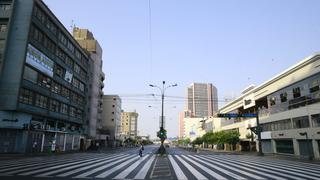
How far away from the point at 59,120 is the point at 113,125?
61388mm

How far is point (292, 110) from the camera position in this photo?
4275 centimetres

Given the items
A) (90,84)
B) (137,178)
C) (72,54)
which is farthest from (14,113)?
(90,84)

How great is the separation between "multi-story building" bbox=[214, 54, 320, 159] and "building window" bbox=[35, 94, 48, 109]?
3828cm

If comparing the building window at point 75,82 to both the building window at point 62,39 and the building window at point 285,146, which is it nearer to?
the building window at point 62,39

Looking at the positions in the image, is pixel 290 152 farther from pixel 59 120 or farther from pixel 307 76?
pixel 59 120

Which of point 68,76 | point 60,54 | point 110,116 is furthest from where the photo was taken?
point 110,116

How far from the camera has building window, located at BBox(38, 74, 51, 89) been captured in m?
42.0

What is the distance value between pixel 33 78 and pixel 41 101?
180 inches

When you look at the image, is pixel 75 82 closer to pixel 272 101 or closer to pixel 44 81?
pixel 44 81

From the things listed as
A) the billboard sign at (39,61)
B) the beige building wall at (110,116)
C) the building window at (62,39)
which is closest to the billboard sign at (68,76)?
the building window at (62,39)

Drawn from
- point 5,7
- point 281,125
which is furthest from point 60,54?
point 281,125

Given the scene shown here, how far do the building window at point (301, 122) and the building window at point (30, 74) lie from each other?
130 feet

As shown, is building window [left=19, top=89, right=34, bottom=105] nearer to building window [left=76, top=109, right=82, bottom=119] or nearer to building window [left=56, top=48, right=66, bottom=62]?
building window [left=56, top=48, right=66, bottom=62]

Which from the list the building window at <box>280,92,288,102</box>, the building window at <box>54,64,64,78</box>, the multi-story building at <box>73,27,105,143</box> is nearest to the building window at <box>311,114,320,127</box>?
the building window at <box>280,92,288,102</box>
